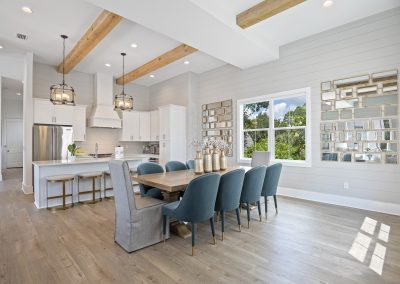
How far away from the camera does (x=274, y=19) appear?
3.91 meters

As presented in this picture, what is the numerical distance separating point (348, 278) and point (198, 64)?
5581 millimetres

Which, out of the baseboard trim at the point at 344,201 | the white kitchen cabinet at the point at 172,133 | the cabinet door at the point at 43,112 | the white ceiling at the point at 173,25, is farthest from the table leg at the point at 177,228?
the cabinet door at the point at 43,112

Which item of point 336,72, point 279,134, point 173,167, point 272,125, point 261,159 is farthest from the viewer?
point 272,125

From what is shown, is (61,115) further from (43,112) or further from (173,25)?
(173,25)

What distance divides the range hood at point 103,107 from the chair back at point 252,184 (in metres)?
5.15

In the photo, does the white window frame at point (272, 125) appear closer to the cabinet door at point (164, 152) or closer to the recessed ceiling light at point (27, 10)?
the cabinet door at point (164, 152)

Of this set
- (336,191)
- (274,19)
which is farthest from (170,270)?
(274,19)

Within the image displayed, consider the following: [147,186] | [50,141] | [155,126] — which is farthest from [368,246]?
[50,141]

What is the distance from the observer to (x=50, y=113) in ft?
18.7

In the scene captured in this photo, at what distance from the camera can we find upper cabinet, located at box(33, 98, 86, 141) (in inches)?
217

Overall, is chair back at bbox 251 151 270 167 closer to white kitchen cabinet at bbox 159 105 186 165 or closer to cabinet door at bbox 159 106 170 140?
white kitchen cabinet at bbox 159 105 186 165

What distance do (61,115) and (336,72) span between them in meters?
6.68

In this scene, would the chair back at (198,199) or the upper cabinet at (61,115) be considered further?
the upper cabinet at (61,115)

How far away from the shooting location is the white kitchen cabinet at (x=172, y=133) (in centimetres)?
643
